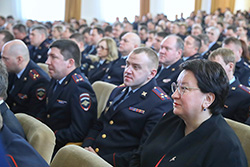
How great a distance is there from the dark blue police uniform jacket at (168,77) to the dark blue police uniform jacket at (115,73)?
2.63ft

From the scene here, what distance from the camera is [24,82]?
318 cm

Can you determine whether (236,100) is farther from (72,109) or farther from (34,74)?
(34,74)

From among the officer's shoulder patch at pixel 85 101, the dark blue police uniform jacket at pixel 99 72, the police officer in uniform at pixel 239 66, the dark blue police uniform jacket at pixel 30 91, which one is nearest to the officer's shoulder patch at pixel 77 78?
the officer's shoulder patch at pixel 85 101

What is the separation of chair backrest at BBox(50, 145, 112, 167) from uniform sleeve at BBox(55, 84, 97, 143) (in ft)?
3.57

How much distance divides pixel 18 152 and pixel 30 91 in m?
2.01

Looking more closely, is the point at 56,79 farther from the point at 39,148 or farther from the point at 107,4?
the point at 107,4

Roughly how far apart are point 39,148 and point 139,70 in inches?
39.7

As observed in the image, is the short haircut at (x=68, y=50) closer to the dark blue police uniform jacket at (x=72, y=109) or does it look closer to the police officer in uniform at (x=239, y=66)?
the dark blue police uniform jacket at (x=72, y=109)

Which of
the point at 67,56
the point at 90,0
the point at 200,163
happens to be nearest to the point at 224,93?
the point at 200,163

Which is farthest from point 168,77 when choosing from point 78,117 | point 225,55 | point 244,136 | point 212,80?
point 212,80

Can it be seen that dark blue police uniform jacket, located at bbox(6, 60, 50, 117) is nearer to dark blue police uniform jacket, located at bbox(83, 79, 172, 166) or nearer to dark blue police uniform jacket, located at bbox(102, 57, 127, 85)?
dark blue police uniform jacket, located at bbox(83, 79, 172, 166)

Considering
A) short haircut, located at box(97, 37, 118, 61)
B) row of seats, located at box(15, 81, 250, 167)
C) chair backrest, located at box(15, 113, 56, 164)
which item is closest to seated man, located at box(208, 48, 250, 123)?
row of seats, located at box(15, 81, 250, 167)

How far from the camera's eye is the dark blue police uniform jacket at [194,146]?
4.81 ft

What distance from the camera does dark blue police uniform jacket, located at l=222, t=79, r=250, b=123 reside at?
2814 millimetres
